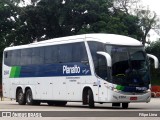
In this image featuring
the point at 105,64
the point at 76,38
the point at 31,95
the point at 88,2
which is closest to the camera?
the point at 105,64

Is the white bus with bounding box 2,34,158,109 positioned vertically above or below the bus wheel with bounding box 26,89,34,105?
above

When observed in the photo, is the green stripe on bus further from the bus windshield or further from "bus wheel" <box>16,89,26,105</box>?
the bus windshield

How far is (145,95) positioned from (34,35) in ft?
126

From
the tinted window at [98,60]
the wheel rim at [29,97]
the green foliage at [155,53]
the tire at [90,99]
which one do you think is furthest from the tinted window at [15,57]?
the green foliage at [155,53]

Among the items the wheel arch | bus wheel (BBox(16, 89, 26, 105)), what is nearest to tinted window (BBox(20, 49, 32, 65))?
bus wheel (BBox(16, 89, 26, 105))

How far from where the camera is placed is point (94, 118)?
16688 millimetres

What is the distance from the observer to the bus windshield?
22.6m

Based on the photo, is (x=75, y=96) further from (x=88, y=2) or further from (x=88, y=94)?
(x=88, y=2)

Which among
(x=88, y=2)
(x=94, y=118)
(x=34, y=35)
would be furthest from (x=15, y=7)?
(x=94, y=118)

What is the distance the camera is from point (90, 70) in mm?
23453

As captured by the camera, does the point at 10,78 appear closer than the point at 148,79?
No

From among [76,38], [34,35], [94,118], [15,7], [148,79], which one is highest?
[15,7]

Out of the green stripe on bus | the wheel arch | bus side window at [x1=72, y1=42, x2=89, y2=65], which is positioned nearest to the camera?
bus side window at [x1=72, y1=42, x2=89, y2=65]

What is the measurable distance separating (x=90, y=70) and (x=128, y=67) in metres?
1.89
